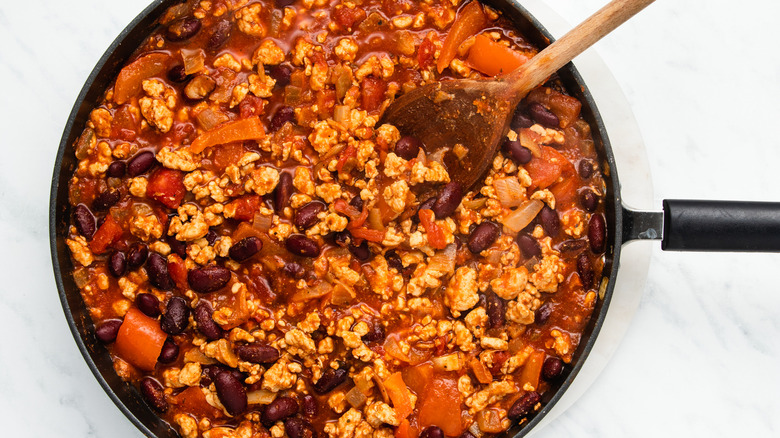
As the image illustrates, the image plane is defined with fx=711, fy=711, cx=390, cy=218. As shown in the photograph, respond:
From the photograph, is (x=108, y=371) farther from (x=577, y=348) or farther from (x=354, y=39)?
(x=577, y=348)

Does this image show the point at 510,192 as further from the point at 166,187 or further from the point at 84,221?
the point at 84,221

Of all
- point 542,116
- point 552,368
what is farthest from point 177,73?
point 552,368

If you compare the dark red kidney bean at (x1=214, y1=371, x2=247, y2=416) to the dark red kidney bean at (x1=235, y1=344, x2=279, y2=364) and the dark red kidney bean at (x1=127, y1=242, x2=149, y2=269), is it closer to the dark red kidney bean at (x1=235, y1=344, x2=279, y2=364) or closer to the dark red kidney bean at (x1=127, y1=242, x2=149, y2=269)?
the dark red kidney bean at (x1=235, y1=344, x2=279, y2=364)

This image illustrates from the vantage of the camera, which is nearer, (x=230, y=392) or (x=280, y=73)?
(x=230, y=392)

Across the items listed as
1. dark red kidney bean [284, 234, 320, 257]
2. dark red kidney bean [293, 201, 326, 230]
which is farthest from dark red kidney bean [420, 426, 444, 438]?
dark red kidney bean [293, 201, 326, 230]

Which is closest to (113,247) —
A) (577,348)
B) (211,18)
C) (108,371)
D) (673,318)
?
(108,371)
